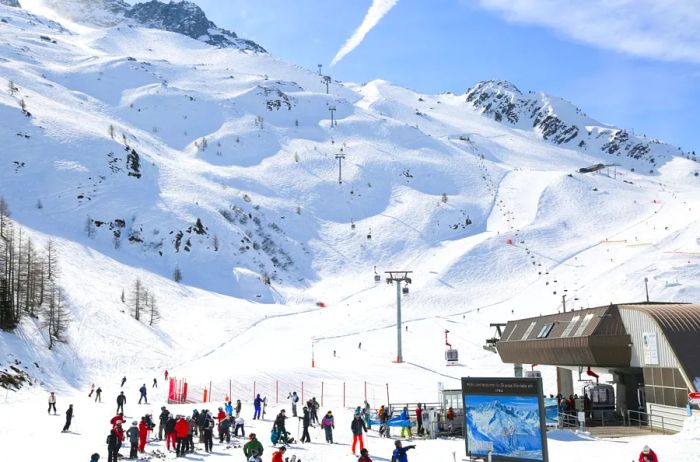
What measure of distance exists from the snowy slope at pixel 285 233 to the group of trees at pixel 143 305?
1734mm

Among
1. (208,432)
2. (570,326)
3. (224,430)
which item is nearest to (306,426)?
(224,430)

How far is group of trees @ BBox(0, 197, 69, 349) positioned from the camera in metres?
55.6

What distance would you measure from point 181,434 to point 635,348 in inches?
808

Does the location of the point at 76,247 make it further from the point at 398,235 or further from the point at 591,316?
A: the point at 591,316

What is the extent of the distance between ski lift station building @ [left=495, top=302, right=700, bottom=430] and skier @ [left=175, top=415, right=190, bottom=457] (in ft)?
60.7

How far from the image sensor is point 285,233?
11762 centimetres

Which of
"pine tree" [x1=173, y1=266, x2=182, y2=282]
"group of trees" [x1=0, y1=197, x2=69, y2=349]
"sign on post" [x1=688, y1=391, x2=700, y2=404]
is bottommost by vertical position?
"sign on post" [x1=688, y1=391, x2=700, y2=404]

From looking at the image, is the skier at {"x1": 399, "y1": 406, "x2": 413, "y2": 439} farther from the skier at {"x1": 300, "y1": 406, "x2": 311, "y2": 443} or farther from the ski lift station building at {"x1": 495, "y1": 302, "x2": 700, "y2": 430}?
the ski lift station building at {"x1": 495, "y1": 302, "x2": 700, "y2": 430}

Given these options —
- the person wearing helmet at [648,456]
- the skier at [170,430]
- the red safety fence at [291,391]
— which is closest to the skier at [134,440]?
the skier at [170,430]

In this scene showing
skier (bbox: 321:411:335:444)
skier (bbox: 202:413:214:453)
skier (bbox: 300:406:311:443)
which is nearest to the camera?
skier (bbox: 202:413:214:453)

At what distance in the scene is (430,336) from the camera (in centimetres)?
6819

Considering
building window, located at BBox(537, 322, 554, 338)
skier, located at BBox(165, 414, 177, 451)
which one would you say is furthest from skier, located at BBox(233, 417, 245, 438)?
building window, located at BBox(537, 322, 554, 338)

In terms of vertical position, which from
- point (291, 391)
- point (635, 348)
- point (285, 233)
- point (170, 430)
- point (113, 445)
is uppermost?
point (285, 233)

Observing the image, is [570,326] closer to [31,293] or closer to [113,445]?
[113,445]
